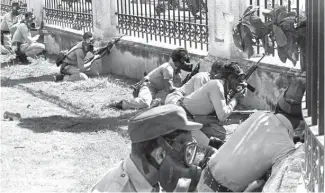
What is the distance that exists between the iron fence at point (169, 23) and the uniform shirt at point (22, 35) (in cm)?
336

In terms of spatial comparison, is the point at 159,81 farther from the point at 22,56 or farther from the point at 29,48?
the point at 29,48

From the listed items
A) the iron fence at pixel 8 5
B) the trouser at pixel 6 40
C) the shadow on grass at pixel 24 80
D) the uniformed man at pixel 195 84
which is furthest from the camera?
the iron fence at pixel 8 5

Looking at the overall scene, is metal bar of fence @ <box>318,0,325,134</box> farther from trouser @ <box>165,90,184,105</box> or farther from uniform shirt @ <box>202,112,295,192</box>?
trouser @ <box>165,90,184,105</box>

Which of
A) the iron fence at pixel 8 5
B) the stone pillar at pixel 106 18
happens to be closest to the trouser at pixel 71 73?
the stone pillar at pixel 106 18

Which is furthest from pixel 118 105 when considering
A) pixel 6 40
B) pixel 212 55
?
pixel 6 40

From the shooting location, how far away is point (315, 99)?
321 cm

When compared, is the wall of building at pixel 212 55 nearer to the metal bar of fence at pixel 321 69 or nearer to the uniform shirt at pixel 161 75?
the uniform shirt at pixel 161 75

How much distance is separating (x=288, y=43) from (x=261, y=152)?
4.36ft

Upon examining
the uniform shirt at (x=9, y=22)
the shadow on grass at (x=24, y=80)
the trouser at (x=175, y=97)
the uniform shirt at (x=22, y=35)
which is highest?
the uniform shirt at (x=9, y=22)

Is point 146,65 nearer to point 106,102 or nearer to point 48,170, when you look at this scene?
point 106,102

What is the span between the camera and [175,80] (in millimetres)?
8961

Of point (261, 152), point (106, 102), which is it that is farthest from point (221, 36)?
point (261, 152)

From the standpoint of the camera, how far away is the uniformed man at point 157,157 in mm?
3361

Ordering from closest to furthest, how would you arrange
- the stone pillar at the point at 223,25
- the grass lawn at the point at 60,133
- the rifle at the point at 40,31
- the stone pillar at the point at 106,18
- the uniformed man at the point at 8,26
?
the grass lawn at the point at 60,133 → the stone pillar at the point at 223,25 → the stone pillar at the point at 106,18 → the rifle at the point at 40,31 → the uniformed man at the point at 8,26
